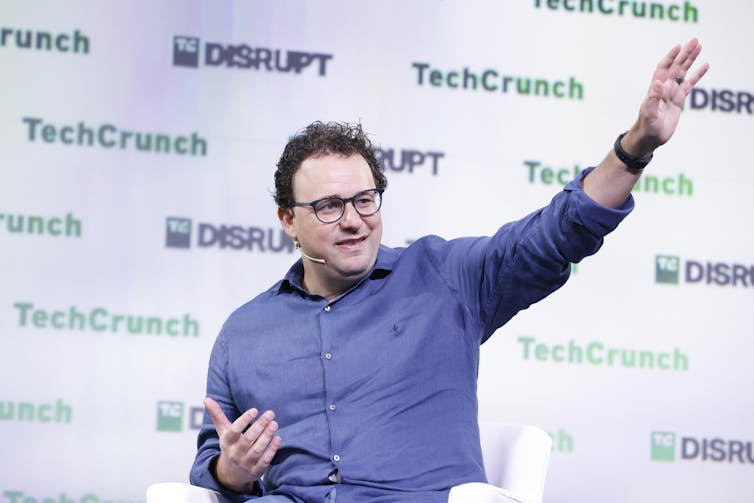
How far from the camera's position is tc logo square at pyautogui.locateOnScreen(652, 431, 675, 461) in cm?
364

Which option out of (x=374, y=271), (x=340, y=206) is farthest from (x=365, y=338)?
(x=340, y=206)

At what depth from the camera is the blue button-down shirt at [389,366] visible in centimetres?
201

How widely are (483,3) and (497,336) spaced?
136 cm

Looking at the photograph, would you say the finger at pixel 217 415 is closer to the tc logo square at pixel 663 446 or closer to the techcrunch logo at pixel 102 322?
the techcrunch logo at pixel 102 322

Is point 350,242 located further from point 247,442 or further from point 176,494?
point 176,494

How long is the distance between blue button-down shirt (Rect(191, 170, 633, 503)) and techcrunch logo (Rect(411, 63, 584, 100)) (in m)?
1.52

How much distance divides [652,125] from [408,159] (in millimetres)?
1927

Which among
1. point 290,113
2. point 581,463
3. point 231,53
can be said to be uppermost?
point 231,53

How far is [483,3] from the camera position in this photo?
3730mm

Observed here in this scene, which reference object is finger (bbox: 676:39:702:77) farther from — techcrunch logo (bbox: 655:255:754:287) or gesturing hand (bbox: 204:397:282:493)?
techcrunch logo (bbox: 655:255:754:287)

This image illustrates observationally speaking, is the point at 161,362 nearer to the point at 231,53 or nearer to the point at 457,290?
the point at 231,53

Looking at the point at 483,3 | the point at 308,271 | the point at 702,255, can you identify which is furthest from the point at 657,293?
the point at 308,271

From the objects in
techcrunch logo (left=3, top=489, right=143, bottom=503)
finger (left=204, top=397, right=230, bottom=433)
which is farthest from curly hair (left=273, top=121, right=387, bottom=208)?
techcrunch logo (left=3, top=489, right=143, bottom=503)

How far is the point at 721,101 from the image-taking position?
3771 mm
